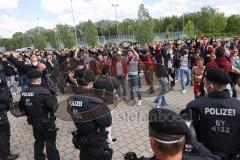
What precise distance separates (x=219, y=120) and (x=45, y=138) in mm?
3242

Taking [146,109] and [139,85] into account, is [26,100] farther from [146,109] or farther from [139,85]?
[139,85]

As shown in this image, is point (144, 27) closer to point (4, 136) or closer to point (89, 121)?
point (4, 136)

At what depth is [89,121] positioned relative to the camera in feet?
12.2

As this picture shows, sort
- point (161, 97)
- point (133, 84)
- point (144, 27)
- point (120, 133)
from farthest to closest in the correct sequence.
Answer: point (144, 27) < point (133, 84) < point (161, 97) < point (120, 133)

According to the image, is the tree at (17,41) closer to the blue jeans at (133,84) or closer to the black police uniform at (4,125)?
the blue jeans at (133,84)

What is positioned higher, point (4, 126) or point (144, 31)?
point (144, 31)

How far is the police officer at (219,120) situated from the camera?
282 cm

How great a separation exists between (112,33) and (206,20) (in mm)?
35854

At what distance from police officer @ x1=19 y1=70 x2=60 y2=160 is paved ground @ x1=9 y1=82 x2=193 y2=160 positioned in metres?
0.83

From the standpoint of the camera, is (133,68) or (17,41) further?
(17,41)

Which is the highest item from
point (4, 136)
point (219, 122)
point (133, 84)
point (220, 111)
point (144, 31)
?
point (144, 31)

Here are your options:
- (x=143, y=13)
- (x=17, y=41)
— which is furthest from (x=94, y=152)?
(x=17, y=41)

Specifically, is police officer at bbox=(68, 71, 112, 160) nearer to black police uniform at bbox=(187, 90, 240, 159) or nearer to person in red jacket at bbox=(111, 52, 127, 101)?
black police uniform at bbox=(187, 90, 240, 159)

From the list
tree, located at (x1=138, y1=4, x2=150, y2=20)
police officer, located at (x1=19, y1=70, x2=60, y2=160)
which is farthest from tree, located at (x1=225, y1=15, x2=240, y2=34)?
police officer, located at (x1=19, y1=70, x2=60, y2=160)
